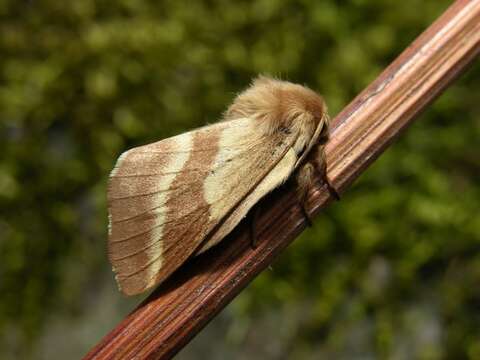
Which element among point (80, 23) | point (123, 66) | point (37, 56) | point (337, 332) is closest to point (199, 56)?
point (123, 66)

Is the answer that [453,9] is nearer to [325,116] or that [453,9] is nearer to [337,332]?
[325,116]

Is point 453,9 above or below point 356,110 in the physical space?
above

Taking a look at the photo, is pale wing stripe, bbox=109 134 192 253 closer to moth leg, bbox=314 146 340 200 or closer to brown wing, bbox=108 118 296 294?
brown wing, bbox=108 118 296 294

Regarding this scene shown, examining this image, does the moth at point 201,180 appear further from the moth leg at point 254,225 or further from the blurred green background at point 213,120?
the blurred green background at point 213,120

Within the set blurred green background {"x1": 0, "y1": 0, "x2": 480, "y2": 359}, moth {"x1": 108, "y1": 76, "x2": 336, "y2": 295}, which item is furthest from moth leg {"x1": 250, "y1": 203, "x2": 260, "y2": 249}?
blurred green background {"x1": 0, "y1": 0, "x2": 480, "y2": 359}

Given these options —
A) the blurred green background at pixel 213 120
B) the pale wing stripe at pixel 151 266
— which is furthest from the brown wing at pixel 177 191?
the blurred green background at pixel 213 120

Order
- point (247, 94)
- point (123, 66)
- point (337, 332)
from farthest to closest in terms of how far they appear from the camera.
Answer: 1. point (123, 66)
2. point (337, 332)
3. point (247, 94)

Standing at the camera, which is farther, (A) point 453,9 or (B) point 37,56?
(B) point 37,56
